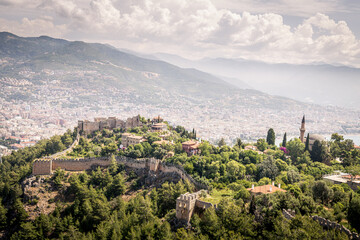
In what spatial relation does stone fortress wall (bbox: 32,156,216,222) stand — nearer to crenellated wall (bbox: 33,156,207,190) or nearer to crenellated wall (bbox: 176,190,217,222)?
crenellated wall (bbox: 33,156,207,190)

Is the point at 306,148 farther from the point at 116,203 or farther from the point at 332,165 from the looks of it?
the point at 116,203

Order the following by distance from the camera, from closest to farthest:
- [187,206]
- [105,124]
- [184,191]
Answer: [187,206] → [184,191] → [105,124]

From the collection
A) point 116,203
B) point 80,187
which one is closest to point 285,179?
point 116,203

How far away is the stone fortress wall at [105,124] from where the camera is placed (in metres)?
76.2

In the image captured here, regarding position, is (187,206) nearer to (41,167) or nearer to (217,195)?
(217,195)

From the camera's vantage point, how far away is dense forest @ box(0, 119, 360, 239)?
34781 mm

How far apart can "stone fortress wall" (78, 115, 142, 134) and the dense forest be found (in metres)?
2.22

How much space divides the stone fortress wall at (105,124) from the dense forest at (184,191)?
87.4 inches

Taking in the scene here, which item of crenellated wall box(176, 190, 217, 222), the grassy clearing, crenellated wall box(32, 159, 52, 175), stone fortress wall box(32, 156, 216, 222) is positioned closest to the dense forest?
the grassy clearing

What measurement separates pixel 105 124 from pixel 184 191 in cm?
3799

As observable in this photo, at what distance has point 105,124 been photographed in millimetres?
77812

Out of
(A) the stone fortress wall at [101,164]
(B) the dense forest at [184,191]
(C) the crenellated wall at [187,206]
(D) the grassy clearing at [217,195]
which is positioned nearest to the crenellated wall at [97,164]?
(A) the stone fortress wall at [101,164]

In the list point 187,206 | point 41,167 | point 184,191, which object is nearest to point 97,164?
point 41,167

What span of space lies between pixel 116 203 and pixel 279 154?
103 ft
